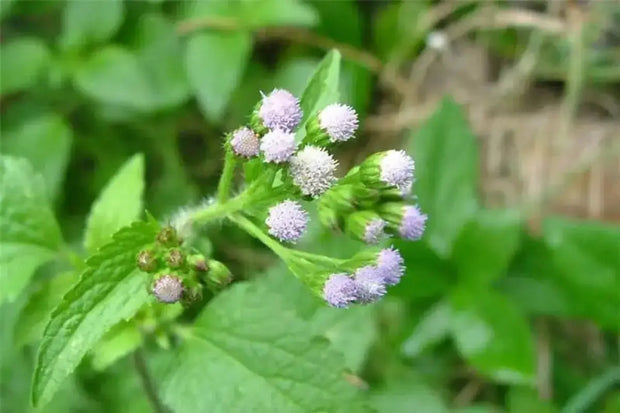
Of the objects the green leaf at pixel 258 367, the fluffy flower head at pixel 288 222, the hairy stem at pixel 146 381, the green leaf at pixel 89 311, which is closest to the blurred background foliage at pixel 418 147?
the hairy stem at pixel 146 381

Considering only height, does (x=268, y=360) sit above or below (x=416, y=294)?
above

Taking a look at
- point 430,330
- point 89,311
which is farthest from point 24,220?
point 430,330

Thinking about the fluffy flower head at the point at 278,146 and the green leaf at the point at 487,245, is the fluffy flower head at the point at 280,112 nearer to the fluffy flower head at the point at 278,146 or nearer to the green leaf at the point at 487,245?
the fluffy flower head at the point at 278,146

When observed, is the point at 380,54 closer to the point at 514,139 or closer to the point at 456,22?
the point at 456,22

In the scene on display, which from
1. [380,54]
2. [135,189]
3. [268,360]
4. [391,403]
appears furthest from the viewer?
[380,54]

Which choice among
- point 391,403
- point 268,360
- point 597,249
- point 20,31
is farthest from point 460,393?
point 20,31

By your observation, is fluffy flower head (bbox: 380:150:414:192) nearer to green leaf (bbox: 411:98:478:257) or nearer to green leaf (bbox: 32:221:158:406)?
green leaf (bbox: 32:221:158:406)

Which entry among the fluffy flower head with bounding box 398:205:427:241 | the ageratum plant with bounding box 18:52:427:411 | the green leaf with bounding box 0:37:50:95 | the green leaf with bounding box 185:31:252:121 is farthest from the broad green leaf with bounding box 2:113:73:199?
the fluffy flower head with bounding box 398:205:427:241
